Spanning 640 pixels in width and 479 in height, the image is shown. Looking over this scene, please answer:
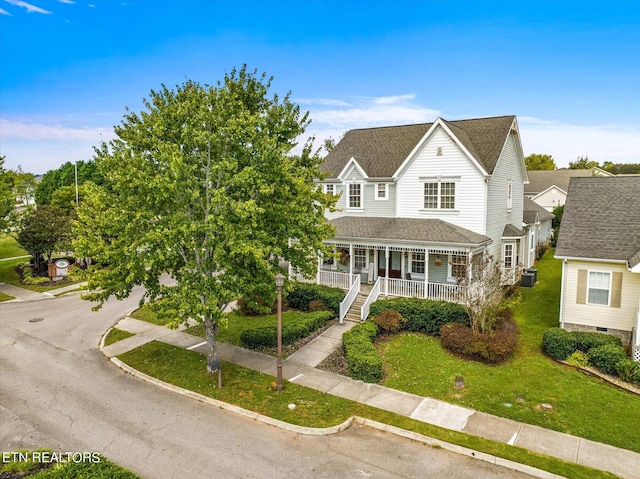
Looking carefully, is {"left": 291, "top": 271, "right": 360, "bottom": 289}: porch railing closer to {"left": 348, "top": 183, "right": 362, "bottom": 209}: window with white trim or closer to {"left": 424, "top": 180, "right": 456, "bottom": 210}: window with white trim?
{"left": 348, "top": 183, "right": 362, "bottom": 209}: window with white trim

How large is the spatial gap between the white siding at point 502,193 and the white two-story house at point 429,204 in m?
0.06

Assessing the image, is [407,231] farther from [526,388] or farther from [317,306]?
[526,388]

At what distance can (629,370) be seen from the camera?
46.2ft

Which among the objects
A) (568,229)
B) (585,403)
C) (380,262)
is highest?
(568,229)

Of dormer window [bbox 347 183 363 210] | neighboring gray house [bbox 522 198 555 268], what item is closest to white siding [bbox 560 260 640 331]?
neighboring gray house [bbox 522 198 555 268]

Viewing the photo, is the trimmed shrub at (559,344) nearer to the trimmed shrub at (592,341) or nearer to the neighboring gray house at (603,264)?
the trimmed shrub at (592,341)

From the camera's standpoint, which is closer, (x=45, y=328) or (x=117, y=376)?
(x=117, y=376)

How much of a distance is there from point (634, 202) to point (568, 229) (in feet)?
10.7

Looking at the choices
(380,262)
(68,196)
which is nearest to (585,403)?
(380,262)

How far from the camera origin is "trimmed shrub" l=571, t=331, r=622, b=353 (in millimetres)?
15562

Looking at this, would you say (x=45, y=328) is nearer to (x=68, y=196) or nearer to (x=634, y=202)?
(x=634, y=202)

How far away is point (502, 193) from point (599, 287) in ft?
28.2

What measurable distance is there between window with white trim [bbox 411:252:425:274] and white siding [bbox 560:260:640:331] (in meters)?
7.62

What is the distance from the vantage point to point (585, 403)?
42.4 feet
